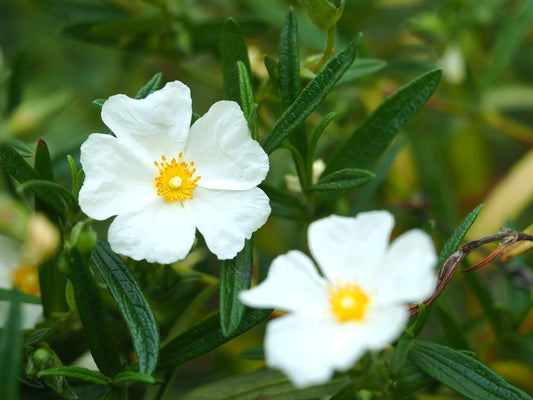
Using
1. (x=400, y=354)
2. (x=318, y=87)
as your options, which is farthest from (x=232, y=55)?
(x=400, y=354)

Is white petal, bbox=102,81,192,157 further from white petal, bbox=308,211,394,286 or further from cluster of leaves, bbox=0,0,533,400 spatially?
white petal, bbox=308,211,394,286

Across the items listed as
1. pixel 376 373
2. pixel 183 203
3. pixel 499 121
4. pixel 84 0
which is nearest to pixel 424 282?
pixel 376 373

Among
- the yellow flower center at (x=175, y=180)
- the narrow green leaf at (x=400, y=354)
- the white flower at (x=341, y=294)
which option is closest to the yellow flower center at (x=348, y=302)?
the white flower at (x=341, y=294)

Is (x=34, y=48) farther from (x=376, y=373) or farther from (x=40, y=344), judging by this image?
(x=376, y=373)

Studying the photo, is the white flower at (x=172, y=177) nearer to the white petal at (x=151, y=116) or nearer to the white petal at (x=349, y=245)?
the white petal at (x=151, y=116)

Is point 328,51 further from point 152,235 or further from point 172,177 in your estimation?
point 152,235

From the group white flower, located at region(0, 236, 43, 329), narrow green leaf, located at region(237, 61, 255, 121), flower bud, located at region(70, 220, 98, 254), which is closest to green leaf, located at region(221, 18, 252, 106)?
narrow green leaf, located at region(237, 61, 255, 121)
